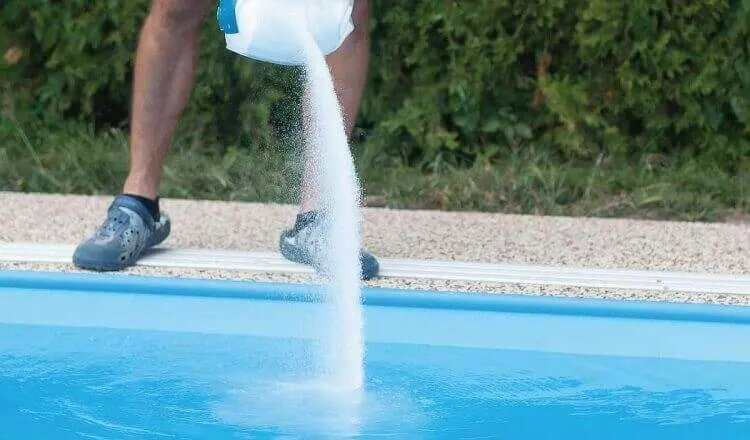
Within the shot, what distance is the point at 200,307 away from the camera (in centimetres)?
233

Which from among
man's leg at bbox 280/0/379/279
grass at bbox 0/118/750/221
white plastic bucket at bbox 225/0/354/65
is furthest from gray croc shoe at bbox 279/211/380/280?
grass at bbox 0/118/750/221

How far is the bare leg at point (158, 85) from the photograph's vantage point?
8.57ft

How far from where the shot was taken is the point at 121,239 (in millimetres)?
2512

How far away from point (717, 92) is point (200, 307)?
7.36 ft

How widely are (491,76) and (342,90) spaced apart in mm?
1529

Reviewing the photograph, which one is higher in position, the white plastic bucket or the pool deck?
the white plastic bucket

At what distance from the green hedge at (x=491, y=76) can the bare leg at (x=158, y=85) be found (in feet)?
4.11

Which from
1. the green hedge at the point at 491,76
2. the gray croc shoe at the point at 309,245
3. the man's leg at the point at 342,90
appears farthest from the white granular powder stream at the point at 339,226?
the green hedge at the point at 491,76

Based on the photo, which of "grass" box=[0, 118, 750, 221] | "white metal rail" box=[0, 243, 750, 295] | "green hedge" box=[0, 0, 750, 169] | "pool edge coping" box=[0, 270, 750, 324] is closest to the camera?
"pool edge coping" box=[0, 270, 750, 324]

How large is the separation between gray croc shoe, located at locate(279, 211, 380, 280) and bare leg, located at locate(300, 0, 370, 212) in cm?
5

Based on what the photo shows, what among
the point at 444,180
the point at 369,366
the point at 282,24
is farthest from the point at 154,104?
the point at 444,180

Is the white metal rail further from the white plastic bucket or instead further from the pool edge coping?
the white plastic bucket

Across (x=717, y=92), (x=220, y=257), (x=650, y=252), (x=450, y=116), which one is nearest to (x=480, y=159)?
(x=450, y=116)

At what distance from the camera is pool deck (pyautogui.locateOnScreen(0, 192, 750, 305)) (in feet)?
8.02
